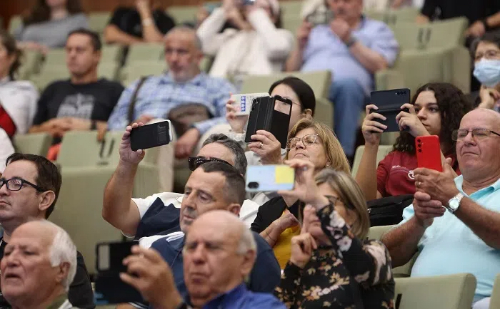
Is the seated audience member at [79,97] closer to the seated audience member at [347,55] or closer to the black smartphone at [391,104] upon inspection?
the seated audience member at [347,55]

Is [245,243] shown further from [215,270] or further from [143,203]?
[143,203]

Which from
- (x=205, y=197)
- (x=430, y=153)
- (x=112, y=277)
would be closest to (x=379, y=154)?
(x=430, y=153)

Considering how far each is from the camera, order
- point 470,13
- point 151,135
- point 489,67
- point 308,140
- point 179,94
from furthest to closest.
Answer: point 470,13 < point 179,94 < point 489,67 < point 308,140 < point 151,135

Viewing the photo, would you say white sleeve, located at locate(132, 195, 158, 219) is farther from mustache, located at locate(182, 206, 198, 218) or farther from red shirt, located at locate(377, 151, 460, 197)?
red shirt, located at locate(377, 151, 460, 197)

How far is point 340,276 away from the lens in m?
2.71

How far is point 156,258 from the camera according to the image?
246cm

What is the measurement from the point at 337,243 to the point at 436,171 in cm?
53

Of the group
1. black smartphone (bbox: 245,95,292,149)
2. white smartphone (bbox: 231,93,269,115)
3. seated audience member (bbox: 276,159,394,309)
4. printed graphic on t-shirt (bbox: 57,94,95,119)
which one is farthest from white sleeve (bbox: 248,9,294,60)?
seated audience member (bbox: 276,159,394,309)

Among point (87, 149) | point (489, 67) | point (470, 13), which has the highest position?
point (470, 13)

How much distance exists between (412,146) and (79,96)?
7.99 feet

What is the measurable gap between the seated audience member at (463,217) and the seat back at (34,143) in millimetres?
2339

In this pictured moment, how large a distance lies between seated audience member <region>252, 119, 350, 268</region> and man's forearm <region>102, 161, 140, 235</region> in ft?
1.44

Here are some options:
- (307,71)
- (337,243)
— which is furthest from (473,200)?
(307,71)

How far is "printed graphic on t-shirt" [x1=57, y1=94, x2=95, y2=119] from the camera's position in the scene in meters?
5.72
